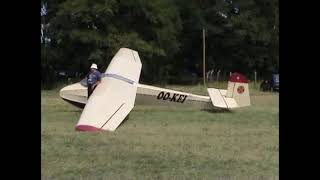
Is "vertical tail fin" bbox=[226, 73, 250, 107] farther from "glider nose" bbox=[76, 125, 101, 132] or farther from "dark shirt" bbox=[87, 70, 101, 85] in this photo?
"glider nose" bbox=[76, 125, 101, 132]

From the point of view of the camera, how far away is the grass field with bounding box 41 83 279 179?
5.65 meters

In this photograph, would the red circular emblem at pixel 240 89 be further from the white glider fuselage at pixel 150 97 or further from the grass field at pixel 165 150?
the grass field at pixel 165 150

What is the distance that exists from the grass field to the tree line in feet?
75.1

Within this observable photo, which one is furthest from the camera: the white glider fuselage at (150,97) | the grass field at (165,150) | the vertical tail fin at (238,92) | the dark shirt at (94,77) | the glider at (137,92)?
the vertical tail fin at (238,92)

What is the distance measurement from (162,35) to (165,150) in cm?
3688

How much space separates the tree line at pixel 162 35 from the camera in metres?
40.2

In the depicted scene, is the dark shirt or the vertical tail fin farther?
the vertical tail fin

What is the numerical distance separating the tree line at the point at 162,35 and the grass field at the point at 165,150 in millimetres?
22894

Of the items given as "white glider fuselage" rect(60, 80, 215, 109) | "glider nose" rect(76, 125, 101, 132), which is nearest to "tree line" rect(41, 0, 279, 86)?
"white glider fuselage" rect(60, 80, 215, 109)

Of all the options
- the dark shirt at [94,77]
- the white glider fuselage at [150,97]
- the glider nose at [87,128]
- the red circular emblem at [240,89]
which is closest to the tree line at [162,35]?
the white glider fuselage at [150,97]

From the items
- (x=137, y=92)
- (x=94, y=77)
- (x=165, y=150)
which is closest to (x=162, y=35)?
(x=137, y=92)
